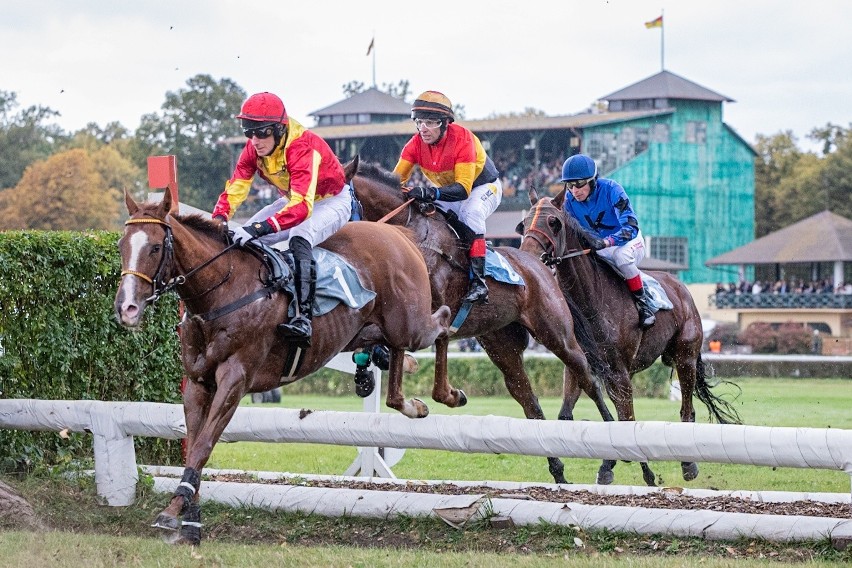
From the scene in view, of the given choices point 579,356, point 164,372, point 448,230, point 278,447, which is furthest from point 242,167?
point 278,447

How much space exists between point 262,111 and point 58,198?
48578 mm

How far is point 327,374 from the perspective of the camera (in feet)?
78.4

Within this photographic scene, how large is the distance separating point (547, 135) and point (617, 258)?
39.8 m

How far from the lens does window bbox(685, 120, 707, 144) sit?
49.9 m

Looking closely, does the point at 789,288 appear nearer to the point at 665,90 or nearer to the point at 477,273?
the point at 665,90

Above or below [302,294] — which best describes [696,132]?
above

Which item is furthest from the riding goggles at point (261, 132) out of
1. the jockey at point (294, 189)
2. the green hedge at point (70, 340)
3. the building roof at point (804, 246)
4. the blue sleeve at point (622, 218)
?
the building roof at point (804, 246)

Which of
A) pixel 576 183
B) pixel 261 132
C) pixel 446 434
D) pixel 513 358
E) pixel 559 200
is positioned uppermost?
pixel 261 132

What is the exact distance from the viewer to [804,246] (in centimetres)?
4525

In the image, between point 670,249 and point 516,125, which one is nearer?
point 516,125

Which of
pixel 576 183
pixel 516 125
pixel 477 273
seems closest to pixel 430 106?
pixel 477 273

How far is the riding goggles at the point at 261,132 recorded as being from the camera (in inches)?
264

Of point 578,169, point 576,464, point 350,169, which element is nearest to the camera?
point 350,169

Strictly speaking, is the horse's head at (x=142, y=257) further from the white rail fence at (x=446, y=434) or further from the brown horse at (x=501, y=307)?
the brown horse at (x=501, y=307)
